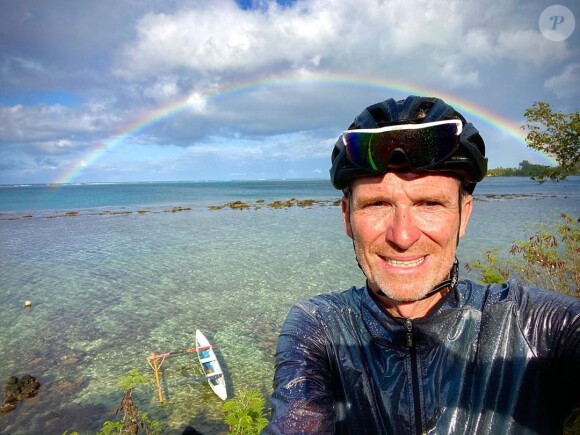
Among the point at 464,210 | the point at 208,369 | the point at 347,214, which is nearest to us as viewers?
the point at 464,210

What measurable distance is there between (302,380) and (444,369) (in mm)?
893

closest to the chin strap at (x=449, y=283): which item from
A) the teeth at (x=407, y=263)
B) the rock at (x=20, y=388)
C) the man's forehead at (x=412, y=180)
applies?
the teeth at (x=407, y=263)

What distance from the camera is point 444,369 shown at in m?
2.19

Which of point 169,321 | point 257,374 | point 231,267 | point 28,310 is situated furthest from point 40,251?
point 257,374

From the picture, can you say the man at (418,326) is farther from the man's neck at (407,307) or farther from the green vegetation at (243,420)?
the green vegetation at (243,420)

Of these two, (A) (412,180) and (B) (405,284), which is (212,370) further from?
(A) (412,180)

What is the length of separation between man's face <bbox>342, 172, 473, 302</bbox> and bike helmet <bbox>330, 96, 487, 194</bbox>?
0.10 m

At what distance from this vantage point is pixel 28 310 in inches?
752

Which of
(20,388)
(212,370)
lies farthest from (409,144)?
(20,388)

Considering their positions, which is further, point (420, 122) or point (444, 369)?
point (420, 122)

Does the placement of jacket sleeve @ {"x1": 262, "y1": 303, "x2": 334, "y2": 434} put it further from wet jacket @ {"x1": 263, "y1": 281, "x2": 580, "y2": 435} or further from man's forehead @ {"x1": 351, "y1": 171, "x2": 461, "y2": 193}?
man's forehead @ {"x1": 351, "y1": 171, "x2": 461, "y2": 193}

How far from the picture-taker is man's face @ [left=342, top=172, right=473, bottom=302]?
235cm

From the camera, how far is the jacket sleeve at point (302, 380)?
82.5 inches

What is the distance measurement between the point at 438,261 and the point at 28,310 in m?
23.1
